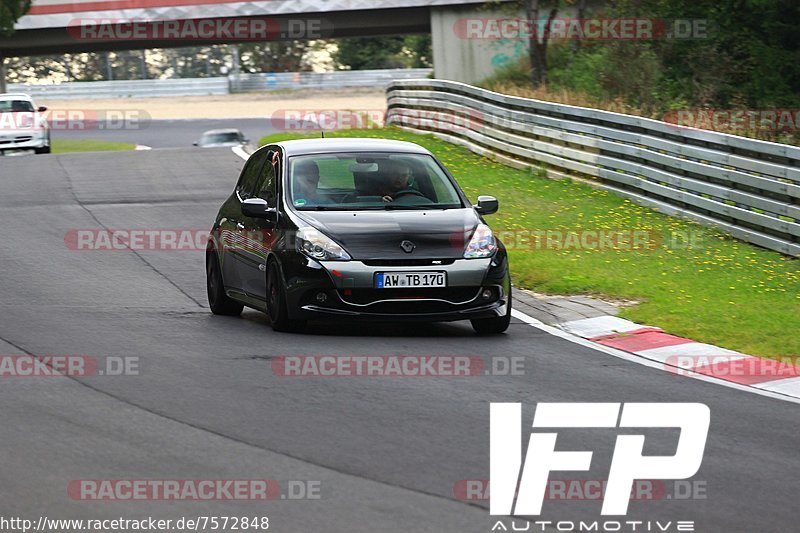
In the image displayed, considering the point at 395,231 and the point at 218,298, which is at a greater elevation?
the point at 395,231

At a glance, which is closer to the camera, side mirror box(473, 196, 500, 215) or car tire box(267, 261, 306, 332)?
car tire box(267, 261, 306, 332)

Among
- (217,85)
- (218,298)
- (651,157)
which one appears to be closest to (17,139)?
(651,157)

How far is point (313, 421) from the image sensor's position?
780 centimetres

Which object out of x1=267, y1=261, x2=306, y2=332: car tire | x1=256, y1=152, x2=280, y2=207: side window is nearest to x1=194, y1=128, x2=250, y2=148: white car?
x1=256, y1=152, x2=280, y2=207: side window

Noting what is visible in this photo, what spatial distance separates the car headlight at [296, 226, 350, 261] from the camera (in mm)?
10758

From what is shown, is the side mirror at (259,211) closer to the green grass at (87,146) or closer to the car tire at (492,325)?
the car tire at (492,325)

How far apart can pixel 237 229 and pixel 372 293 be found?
6.96 feet

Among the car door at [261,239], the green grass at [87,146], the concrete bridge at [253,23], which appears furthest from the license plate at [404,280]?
the green grass at [87,146]

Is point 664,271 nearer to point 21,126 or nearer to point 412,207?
point 412,207

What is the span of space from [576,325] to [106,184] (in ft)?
48.7

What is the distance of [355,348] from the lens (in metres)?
10.3

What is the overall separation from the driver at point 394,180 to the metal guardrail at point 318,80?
61849 mm

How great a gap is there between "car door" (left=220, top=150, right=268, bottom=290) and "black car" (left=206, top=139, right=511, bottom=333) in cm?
2

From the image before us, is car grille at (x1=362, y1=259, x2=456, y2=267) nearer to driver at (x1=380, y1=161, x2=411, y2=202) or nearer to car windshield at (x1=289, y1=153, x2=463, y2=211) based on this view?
car windshield at (x1=289, y1=153, x2=463, y2=211)
